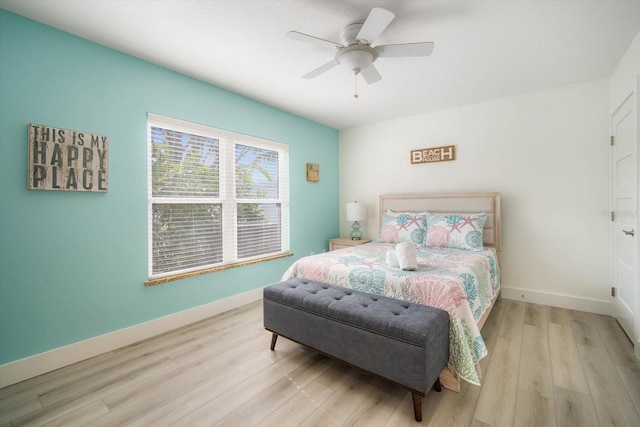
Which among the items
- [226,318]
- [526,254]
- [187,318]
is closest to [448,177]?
[526,254]

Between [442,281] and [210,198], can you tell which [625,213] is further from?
[210,198]

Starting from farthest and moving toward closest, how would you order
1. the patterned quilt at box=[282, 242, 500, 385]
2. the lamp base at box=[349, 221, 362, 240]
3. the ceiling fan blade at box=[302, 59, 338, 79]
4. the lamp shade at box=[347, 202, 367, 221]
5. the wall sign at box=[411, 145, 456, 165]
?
the lamp base at box=[349, 221, 362, 240] < the lamp shade at box=[347, 202, 367, 221] < the wall sign at box=[411, 145, 456, 165] < the ceiling fan blade at box=[302, 59, 338, 79] < the patterned quilt at box=[282, 242, 500, 385]

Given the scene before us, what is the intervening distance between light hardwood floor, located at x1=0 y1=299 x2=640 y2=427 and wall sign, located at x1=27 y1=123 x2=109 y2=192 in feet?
4.61

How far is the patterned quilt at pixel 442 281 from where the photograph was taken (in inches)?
68.2

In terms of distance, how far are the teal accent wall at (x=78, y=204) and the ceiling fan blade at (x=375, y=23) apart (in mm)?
1928

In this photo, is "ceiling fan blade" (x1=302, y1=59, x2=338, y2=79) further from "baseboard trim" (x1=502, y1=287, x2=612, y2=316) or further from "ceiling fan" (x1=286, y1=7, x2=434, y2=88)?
"baseboard trim" (x1=502, y1=287, x2=612, y2=316)

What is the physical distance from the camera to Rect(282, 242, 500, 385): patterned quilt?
173cm

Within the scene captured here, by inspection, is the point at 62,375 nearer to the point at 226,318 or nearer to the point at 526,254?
the point at 226,318

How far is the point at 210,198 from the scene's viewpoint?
3021 mm

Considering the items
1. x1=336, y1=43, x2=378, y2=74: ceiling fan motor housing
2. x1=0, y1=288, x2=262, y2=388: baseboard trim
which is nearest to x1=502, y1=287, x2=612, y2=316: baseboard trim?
x1=336, y1=43, x2=378, y2=74: ceiling fan motor housing

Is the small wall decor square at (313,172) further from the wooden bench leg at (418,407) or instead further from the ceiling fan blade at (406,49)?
the wooden bench leg at (418,407)

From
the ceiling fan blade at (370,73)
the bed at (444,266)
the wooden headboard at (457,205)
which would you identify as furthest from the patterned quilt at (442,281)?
the ceiling fan blade at (370,73)

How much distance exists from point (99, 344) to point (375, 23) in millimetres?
3186

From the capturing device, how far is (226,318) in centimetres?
294
